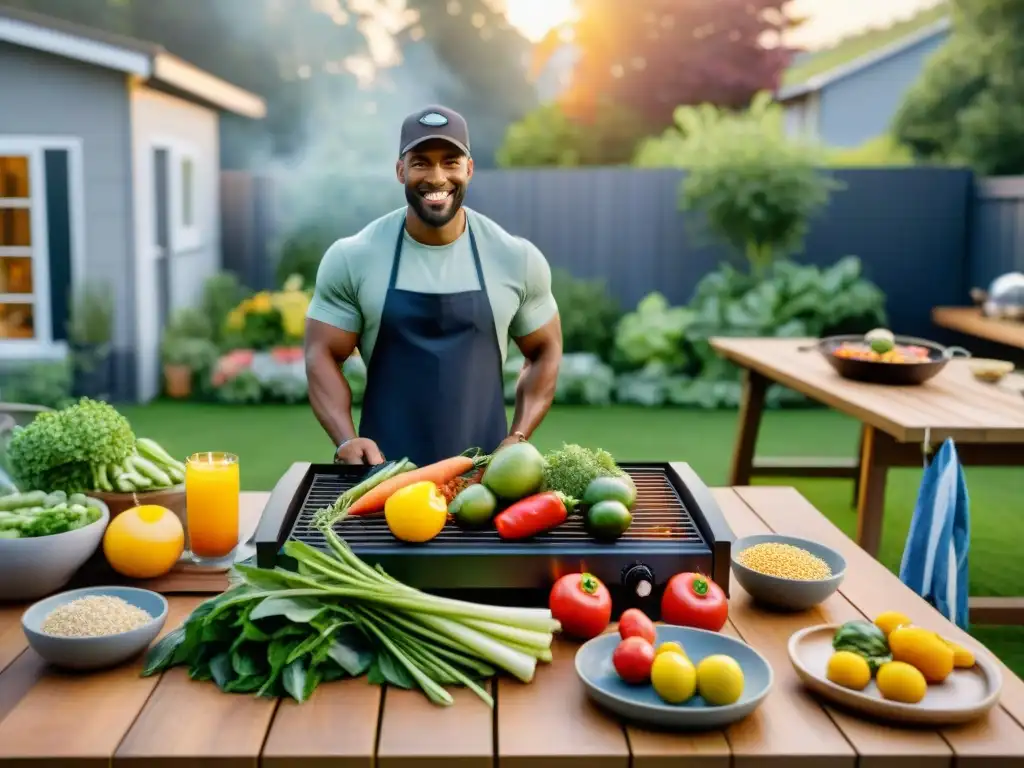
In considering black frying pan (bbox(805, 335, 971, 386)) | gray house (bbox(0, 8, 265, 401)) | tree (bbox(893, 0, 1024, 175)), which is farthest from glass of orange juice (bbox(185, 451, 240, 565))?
tree (bbox(893, 0, 1024, 175))

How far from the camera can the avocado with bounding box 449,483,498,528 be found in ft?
7.27

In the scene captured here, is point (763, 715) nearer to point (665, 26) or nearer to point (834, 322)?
point (834, 322)

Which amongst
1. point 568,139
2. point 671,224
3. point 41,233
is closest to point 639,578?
point 41,233

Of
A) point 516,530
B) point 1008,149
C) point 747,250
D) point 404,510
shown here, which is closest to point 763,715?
point 516,530

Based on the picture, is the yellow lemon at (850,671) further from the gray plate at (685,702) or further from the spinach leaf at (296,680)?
the spinach leaf at (296,680)

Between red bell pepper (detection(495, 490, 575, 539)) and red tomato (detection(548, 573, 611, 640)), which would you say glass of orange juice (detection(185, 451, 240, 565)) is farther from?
red tomato (detection(548, 573, 611, 640))

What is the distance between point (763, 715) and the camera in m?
1.84

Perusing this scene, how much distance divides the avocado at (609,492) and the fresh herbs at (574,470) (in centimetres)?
3

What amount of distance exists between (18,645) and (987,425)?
307cm

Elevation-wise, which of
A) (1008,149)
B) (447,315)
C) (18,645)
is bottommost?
(18,645)

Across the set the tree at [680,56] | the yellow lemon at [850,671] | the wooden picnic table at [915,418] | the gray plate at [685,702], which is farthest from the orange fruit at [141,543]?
the tree at [680,56]

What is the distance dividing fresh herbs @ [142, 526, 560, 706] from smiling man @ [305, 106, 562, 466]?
1113 millimetres

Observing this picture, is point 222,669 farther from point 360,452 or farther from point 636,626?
point 360,452

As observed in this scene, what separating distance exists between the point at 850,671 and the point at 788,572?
452mm
